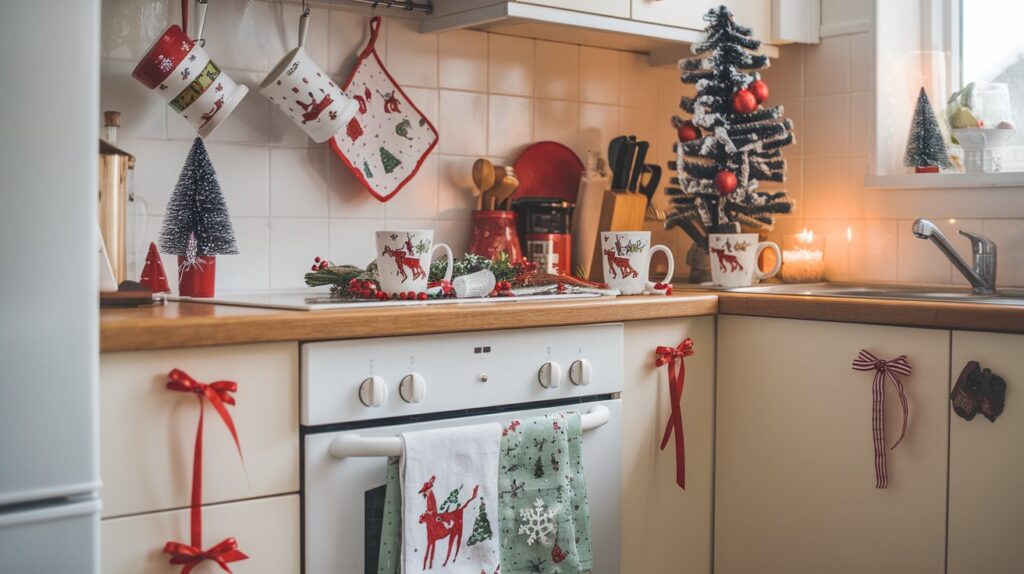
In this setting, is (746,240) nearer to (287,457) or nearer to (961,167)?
(961,167)

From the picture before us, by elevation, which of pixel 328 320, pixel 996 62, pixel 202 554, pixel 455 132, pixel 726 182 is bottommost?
pixel 202 554

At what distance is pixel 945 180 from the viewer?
1998 mm

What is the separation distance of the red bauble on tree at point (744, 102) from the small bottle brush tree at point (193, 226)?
0.99m

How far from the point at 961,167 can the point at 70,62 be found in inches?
67.5

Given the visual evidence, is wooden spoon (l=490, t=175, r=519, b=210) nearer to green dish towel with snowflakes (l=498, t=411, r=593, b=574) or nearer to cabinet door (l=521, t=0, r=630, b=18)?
cabinet door (l=521, t=0, r=630, b=18)

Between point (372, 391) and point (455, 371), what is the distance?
0.14 meters

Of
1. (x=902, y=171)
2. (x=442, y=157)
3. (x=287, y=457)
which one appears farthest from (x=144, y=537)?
(x=902, y=171)

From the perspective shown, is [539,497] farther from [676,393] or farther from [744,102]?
[744,102]

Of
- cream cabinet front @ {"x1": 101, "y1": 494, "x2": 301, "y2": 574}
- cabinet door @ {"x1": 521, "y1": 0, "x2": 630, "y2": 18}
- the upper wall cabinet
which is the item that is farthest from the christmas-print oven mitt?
cream cabinet front @ {"x1": 101, "y1": 494, "x2": 301, "y2": 574}

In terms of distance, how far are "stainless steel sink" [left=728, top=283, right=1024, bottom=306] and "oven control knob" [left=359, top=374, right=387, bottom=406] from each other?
771 millimetres

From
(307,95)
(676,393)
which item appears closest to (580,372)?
(676,393)

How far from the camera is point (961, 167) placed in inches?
82.0

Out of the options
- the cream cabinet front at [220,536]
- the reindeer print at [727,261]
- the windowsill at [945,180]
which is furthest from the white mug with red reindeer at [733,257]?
the cream cabinet front at [220,536]

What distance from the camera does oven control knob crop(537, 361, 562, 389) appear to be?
1.54 metres
